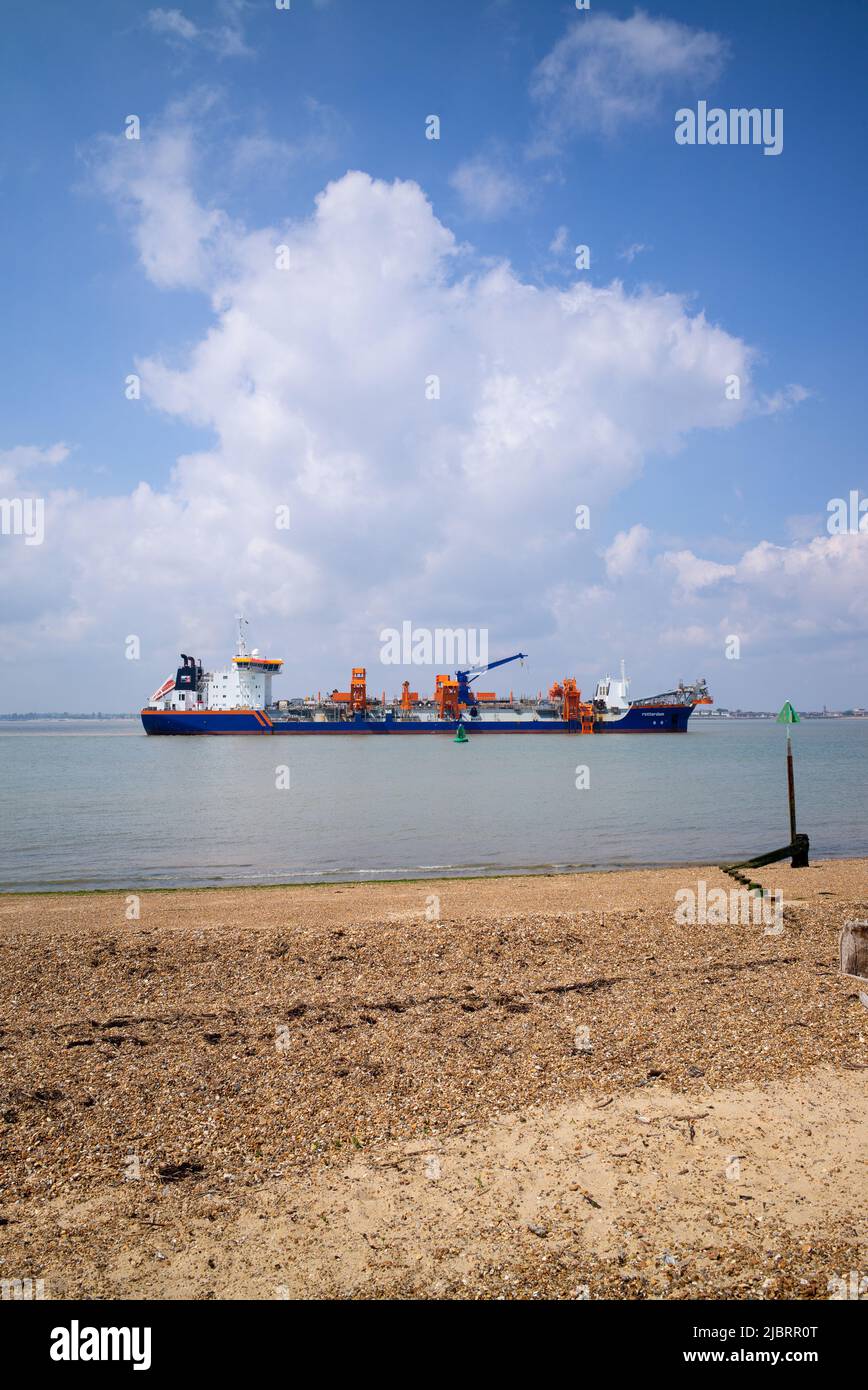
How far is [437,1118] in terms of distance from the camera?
432cm

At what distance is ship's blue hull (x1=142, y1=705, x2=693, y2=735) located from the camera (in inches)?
3546

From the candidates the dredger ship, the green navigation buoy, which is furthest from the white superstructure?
the green navigation buoy

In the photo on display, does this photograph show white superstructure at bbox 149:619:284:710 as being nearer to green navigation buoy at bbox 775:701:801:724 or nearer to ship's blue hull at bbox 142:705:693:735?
ship's blue hull at bbox 142:705:693:735

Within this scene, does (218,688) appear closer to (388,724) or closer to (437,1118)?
Answer: (388,724)

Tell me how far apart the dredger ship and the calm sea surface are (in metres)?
43.9

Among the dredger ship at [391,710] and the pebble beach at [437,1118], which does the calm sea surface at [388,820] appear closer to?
the pebble beach at [437,1118]

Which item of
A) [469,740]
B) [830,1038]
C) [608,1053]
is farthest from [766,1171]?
[469,740]

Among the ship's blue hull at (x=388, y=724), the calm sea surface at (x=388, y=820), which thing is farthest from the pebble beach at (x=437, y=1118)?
the ship's blue hull at (x=388, y=724)

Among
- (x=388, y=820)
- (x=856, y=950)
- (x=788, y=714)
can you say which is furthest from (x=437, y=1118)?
(x=388, y=820)

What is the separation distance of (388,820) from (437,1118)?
19.8 meters

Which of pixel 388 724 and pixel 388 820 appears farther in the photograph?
pixel 388 724

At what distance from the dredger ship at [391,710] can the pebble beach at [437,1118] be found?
85688 millimetres

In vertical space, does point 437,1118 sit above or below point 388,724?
below

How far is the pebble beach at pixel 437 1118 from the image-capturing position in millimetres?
3117
